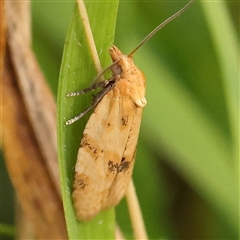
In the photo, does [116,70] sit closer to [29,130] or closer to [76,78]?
[76,78]

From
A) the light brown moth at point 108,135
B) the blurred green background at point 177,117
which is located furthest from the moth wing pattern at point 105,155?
the blurred green background at point 177,117

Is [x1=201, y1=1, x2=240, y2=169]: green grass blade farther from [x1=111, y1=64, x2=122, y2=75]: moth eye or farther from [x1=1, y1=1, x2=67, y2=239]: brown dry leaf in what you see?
[x1=1, y1=1, x2=67, y2=239]: brown dry leaf

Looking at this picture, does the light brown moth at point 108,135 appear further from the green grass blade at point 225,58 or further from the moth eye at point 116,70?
the green grass blade at point 225,58

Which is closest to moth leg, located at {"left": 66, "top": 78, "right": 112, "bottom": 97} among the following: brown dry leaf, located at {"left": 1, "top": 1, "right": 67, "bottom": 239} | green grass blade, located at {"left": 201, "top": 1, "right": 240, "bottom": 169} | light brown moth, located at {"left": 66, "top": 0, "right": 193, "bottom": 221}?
light brown moth, located at {"left": 66, "top": 0, "right": 193, "bottom": 221}

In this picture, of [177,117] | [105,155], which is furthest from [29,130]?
[177,117]

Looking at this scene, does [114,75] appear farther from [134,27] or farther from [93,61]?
[134,27]

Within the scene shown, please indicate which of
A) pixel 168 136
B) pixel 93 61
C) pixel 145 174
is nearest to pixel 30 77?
pixel 93 61
